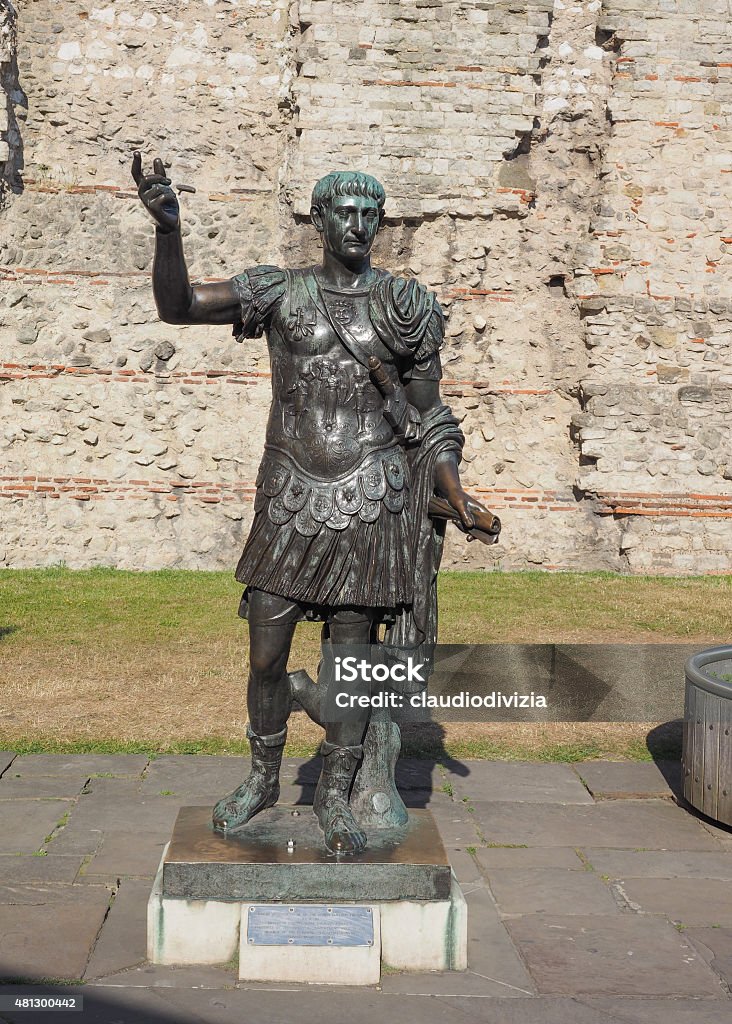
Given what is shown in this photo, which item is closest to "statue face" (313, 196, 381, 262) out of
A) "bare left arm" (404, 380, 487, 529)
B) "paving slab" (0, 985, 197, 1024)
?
"bare left arm" (404, 380, 487, 529)

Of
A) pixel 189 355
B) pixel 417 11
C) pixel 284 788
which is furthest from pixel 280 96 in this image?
pixel 284 788

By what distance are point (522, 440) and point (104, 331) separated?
4292 mm

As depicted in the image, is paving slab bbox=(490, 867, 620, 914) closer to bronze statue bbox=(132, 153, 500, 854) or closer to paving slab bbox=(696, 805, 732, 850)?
bronze statue bbox=(132, 153, 500, 854)

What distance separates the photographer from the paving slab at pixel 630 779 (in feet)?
17.6

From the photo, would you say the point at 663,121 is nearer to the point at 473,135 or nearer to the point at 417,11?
the point at 473,135

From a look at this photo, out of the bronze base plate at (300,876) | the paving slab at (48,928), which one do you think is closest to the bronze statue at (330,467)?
the bronze base plate at (300,876)

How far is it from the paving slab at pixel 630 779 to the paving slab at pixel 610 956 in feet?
4.83

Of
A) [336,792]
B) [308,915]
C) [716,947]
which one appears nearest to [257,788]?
[336,792]

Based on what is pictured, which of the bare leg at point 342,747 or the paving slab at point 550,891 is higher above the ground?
the bare leg at point 342,747

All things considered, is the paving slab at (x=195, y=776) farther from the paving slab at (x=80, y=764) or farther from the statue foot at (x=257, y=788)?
the statue foot at (x=257, y=788)

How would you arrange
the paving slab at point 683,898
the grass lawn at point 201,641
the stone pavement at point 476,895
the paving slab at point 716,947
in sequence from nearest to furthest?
the stone pavement at point 476,895
the paving slab at point 716,947
the paving slab at point 683,898
the grass lawn at point 201,641

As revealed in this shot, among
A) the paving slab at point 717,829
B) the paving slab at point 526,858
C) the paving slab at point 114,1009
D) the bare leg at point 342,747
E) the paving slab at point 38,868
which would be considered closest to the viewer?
the paving slab at point 114,1009

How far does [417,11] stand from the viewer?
11359mm

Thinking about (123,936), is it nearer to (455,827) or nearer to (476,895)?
(476,895)
